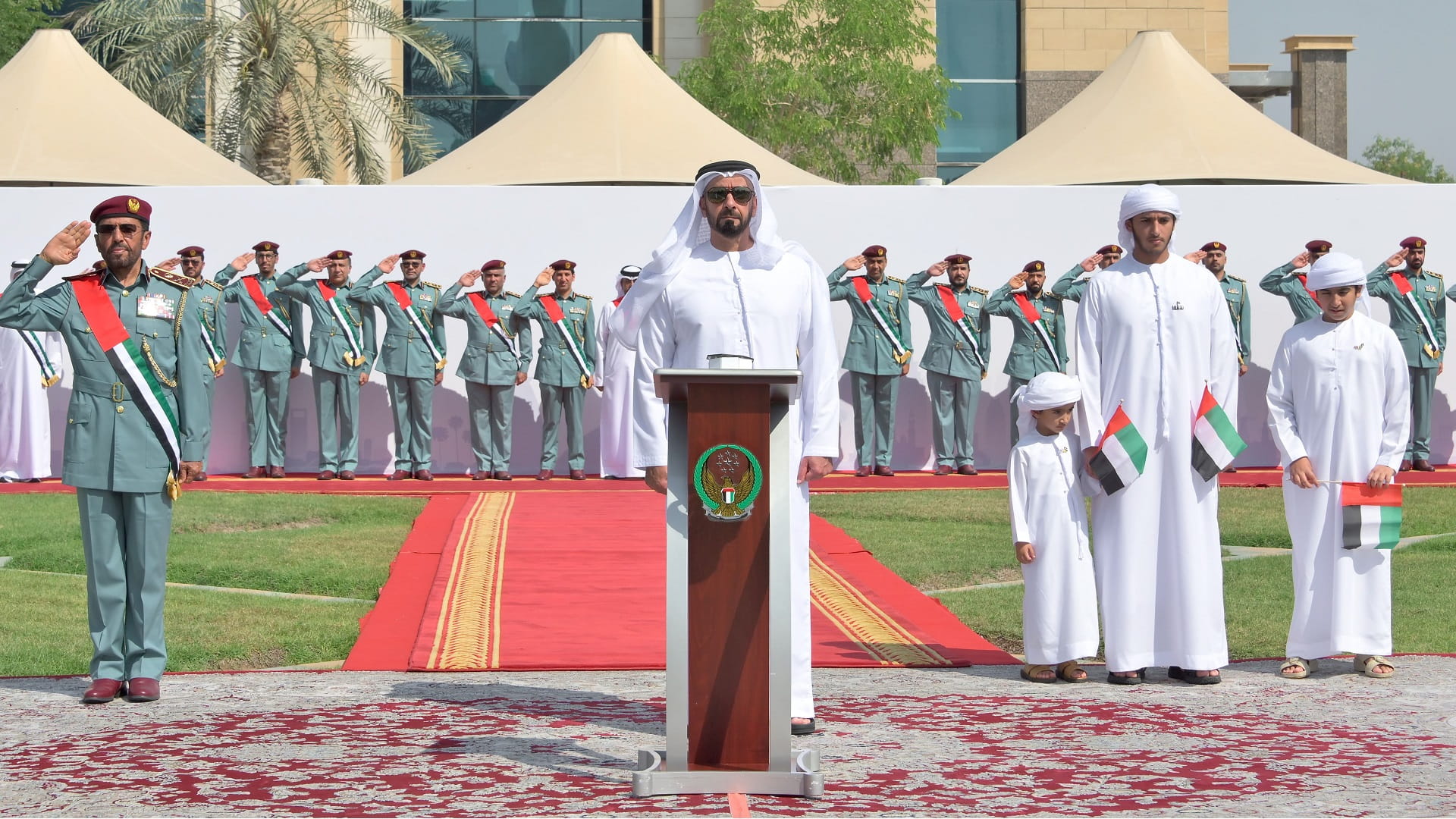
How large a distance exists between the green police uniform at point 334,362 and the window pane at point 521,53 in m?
16.2

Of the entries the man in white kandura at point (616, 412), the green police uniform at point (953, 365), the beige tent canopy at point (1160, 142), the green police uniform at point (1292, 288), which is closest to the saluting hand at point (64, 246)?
the man in white kandura at point (616, 412)

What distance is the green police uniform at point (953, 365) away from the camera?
16828 mm

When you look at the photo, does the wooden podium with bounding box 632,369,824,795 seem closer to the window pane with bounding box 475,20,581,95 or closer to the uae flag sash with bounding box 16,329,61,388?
the uae flag sash with bounding box 16,329,61,388

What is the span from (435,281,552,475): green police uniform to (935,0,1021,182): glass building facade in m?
19.0

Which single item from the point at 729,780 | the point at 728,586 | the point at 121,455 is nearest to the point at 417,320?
the point at 121,455

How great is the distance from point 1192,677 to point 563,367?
33.2 feet

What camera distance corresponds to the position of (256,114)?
22312mm

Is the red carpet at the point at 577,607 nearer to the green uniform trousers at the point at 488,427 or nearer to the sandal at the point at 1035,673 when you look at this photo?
the sandal at the point at 1035,673

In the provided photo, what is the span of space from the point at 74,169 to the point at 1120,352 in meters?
13.6

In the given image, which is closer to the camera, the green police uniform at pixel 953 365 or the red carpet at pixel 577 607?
the red carpet at pixel 577 607

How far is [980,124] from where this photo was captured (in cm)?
3475

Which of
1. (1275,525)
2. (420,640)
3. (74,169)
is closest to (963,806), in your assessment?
(420,640)

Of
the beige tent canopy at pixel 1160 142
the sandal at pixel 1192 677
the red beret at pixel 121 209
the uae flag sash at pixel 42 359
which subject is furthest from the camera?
the beige tent canopy at pixel 1160 142

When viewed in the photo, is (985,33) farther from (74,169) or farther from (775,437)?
(775,437)
